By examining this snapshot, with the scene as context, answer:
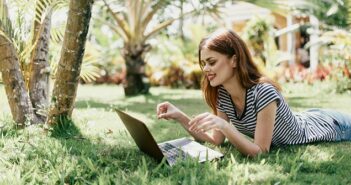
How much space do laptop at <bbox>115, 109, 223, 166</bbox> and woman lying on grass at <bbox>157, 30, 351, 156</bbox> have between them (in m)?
0.15

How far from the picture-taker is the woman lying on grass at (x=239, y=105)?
10.1ft

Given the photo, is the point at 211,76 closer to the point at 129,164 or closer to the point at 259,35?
the point at 129,164

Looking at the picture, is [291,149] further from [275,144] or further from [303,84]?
[303,84]

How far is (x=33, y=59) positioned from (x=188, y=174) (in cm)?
252

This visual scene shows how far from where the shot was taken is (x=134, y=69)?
10.1 meters

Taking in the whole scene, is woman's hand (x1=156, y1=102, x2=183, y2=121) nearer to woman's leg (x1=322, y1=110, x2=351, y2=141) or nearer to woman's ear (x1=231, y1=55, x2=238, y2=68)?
woman's ear (x1=231, y1=55, x2=238, y2=68)

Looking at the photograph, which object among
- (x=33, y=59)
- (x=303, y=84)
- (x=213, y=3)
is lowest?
(x=303, y=84)

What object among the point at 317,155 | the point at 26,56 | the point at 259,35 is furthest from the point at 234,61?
the point at 259,35

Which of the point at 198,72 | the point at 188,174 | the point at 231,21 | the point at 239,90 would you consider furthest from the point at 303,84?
the point at 188,174

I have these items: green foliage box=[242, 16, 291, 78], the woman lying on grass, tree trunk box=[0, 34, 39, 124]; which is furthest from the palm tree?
the woman lying on grass

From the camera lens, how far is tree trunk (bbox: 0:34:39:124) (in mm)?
4387

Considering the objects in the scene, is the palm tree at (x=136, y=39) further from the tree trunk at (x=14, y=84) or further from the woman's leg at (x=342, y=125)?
the woman's leg at (x=342, y=125)

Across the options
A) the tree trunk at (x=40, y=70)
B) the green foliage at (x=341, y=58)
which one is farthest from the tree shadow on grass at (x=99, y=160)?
the green foliage at (x=341, y=58)

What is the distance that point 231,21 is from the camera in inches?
766
